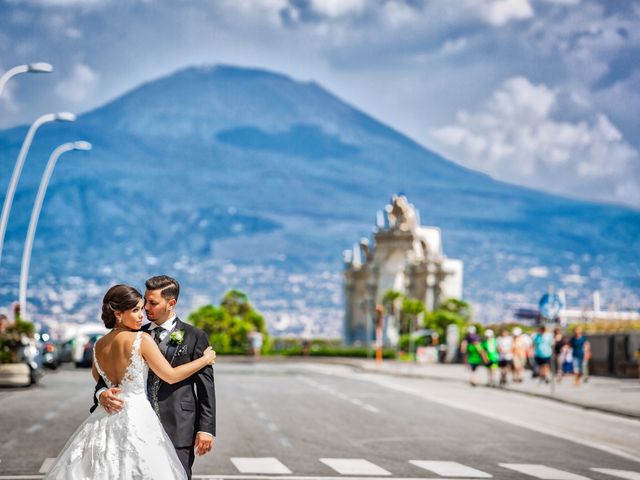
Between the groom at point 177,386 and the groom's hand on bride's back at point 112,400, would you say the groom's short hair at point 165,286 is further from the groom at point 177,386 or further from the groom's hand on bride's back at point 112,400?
the groom's hand on bride's back at point 112,400

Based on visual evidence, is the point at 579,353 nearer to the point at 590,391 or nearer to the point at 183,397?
the point at 590,391

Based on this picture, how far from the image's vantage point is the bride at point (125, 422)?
8609 millimetres

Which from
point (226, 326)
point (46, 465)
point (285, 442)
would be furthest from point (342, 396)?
point (226, 326)

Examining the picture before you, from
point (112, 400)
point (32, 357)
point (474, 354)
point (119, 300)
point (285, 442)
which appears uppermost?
point (474, 354)

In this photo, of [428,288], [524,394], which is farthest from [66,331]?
[428,288]

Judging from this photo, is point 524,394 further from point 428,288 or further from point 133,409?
point 428,288

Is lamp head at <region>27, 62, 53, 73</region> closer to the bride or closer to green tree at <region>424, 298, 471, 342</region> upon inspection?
the bride

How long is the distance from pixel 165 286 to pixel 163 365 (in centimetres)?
58

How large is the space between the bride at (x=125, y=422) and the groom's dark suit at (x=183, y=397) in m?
0.21

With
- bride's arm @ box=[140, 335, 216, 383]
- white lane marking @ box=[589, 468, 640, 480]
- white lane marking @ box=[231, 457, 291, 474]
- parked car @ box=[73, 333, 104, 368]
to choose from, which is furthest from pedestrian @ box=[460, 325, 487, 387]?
bride's arm @ box=[140, 335, 216, 383]

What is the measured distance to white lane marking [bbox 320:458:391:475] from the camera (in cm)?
1603

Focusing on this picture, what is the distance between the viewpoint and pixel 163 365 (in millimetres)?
8789

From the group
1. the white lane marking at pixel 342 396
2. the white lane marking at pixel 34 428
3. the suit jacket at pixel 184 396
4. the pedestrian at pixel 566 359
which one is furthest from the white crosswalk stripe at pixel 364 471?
the pedestrian at pixel 566 359

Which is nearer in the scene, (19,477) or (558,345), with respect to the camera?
(19,477)
